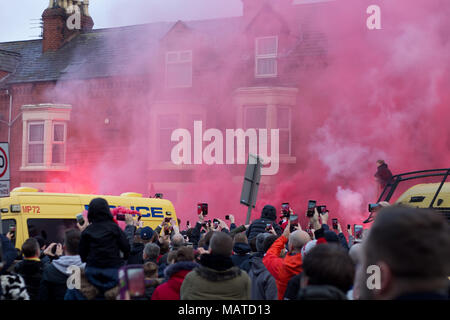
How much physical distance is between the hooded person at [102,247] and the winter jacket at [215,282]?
1.09 metres

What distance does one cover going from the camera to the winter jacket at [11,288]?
13.1 ft

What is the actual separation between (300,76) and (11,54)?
11417 millimetres

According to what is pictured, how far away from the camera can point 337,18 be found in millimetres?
18266

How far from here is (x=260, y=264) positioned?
539 centimetres

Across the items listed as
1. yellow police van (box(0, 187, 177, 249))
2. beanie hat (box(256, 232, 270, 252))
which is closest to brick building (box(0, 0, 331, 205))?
yellow police van (box(0, 187, 177, 249))

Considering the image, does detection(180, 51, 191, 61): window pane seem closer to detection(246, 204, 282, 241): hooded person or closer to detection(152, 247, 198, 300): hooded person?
detection(246, 204, 282, 241): hooded person

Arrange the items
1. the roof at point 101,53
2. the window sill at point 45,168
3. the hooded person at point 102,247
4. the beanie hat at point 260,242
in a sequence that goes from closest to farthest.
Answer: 1. the hooded person at point 102,247
2. the beanie hat at point 260,242
3. the roof at point 101,53
4. the window sill at point 45,168

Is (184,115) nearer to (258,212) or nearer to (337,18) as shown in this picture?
(258,212)

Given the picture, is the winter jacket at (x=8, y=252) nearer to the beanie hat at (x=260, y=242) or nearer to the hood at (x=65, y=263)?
the hood at (x=65, y=263)

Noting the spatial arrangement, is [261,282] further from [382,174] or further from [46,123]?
[46,123]

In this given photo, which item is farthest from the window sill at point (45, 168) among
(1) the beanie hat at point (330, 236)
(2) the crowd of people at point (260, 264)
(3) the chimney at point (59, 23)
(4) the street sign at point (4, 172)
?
(1) the beanie hat at point (330, 236)

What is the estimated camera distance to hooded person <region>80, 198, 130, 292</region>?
16.1ft

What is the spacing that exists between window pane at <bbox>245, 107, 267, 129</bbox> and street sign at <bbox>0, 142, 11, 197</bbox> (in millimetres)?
12044
